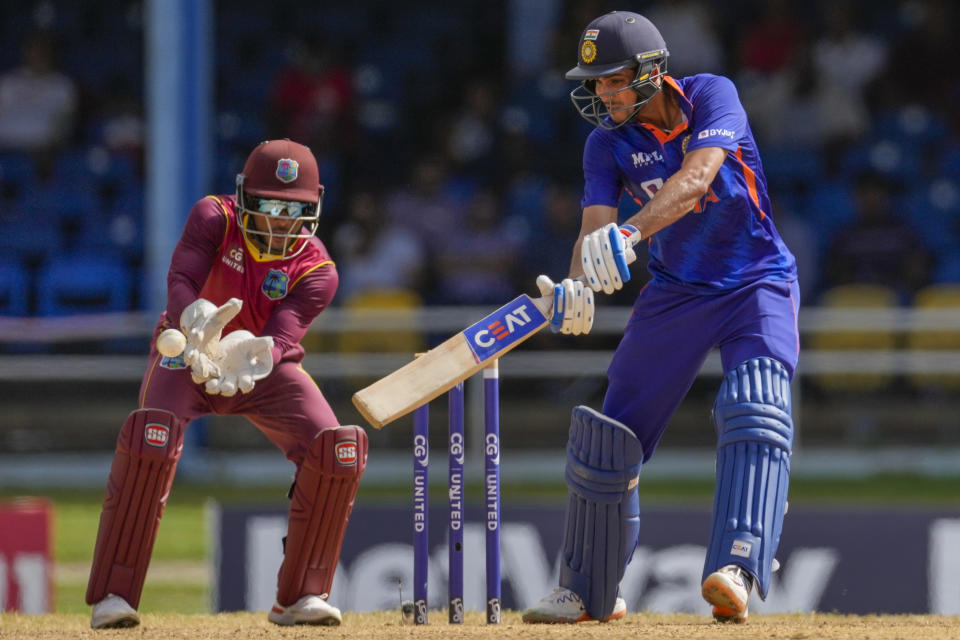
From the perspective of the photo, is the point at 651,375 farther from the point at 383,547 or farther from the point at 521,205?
the point at 521,205

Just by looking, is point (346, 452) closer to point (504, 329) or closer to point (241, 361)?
point (241, 361)

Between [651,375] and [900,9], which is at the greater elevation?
[900,9]

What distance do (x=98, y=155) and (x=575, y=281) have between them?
882cm

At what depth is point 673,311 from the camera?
5.33 meters

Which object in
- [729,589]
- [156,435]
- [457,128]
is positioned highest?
[457,128]

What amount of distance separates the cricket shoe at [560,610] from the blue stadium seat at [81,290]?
6608mm

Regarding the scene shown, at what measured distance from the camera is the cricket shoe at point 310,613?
549cm

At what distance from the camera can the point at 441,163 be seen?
1257 cm

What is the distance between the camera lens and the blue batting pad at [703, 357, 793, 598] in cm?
494

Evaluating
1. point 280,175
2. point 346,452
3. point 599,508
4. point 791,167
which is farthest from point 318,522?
point 791,167

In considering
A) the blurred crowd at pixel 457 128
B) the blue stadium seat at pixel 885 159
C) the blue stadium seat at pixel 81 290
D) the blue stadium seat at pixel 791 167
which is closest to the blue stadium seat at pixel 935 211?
the blurred crowd at pixel 457 128

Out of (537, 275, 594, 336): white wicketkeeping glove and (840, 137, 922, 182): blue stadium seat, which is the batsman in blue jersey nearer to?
(537, 275, 594, 336): white wicketkeeping glove

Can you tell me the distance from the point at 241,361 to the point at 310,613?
0.93 m

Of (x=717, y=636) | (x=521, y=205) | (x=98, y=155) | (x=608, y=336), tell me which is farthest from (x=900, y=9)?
(x=717, y=636)
